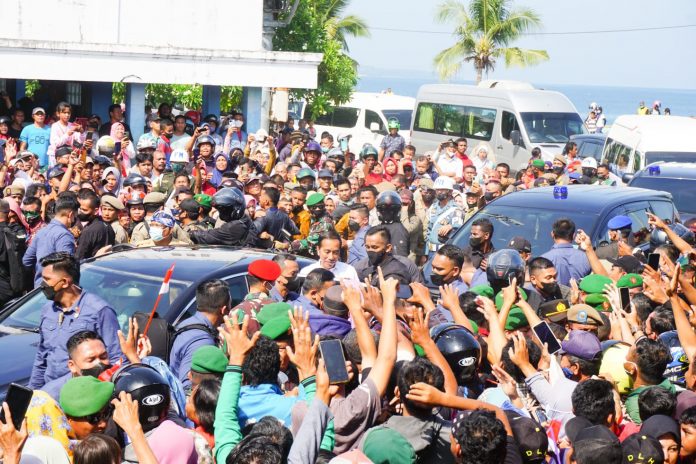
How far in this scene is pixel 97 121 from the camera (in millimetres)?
15555

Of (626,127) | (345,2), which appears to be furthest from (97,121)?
(345,2)

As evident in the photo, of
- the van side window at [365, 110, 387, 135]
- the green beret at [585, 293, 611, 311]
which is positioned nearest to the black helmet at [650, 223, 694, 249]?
the green beret at [585, 293, 611, 311]

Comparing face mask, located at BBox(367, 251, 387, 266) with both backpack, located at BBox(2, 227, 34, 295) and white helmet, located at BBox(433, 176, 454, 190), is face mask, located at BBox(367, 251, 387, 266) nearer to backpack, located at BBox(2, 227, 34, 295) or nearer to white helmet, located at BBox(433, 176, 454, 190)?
backpack, located at BBox(2, 227, 34, 295)

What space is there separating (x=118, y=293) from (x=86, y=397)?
3.00m

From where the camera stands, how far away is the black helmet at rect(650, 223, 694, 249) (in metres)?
10.0

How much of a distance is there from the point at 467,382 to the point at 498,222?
536 cm

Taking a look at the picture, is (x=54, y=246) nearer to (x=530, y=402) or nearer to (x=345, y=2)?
(x=530, y=402)

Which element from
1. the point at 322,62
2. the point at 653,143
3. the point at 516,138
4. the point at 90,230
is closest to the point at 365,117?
the point at 322,62

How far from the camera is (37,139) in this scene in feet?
48.1

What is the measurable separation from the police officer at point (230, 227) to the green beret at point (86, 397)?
4.90 m

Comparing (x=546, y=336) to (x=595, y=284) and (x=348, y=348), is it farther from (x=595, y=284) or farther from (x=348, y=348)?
(x=595, y=284)

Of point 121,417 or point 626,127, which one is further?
point 626,127

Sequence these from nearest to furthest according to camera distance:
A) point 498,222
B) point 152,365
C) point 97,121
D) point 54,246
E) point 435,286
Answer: point 152,365, point 54,246, point 435,286, point 498,222, point 97,121

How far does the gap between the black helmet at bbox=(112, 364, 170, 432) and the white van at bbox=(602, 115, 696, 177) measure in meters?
13.4
